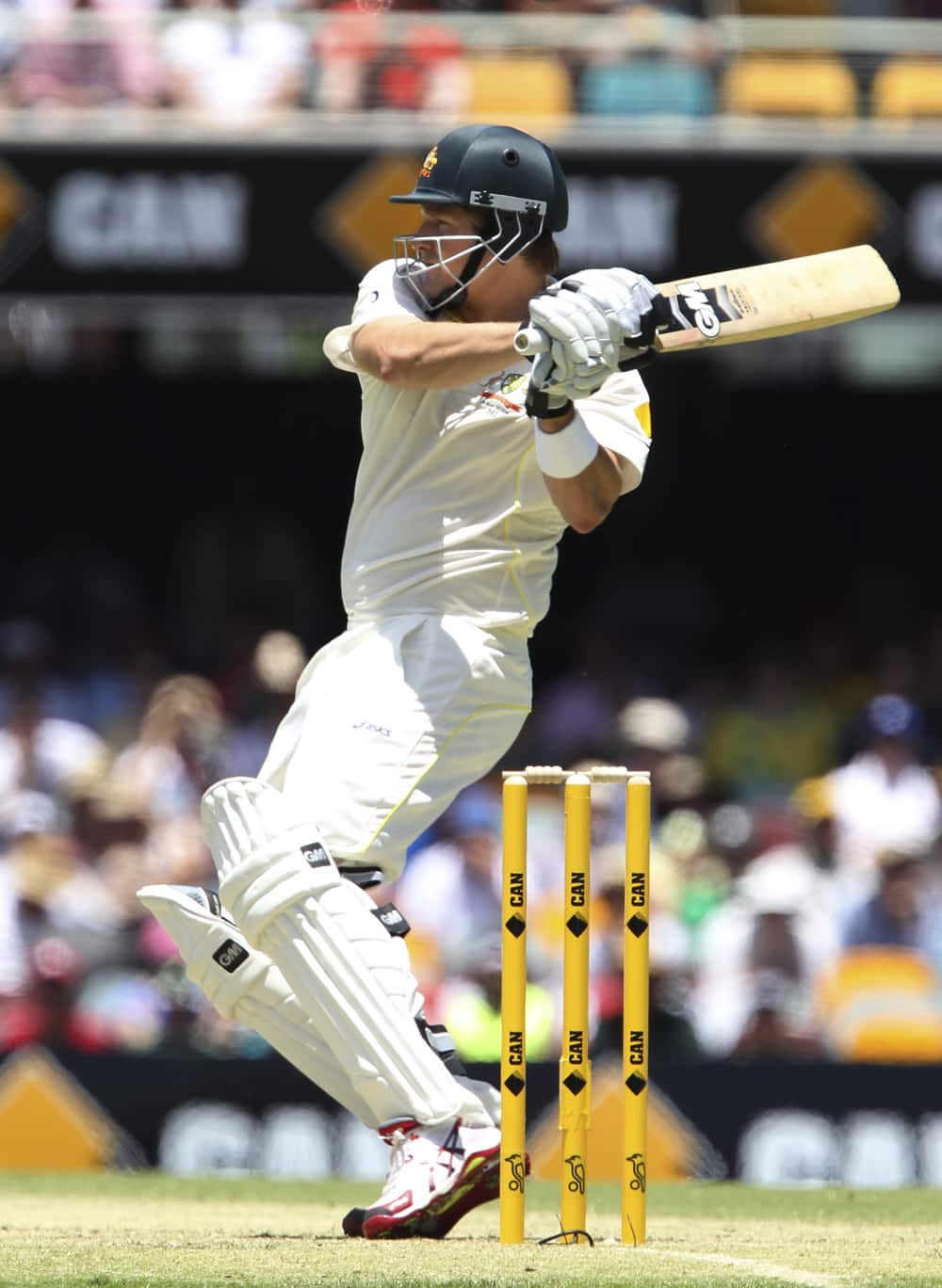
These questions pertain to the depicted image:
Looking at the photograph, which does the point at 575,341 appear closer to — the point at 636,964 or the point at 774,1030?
the point at 636,964

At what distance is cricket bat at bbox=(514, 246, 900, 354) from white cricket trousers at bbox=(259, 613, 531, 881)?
62 centimetres

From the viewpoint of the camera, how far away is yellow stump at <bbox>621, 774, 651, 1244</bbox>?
10.3ft

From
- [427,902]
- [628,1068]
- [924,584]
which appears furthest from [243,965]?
[924,584]

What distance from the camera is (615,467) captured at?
340 cm

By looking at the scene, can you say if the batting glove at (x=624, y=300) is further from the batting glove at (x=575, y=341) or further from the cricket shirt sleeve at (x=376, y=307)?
the cricket shirt sleeve at (x=376, y=307)

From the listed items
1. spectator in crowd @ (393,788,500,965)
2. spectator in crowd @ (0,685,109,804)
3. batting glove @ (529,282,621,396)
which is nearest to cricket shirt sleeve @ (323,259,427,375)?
batting glove @ (529,282,621,396)

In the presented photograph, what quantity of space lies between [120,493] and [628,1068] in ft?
25.8

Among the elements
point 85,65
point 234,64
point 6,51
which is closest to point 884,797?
point 234,64

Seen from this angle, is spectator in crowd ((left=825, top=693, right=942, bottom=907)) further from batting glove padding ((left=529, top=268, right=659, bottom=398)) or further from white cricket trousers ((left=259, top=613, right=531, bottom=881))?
batting glove padding ((left=529, top=268, right=659, bottom=398))

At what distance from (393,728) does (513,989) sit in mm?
523

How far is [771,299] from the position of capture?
349 cm

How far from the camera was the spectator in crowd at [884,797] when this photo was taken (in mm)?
7707

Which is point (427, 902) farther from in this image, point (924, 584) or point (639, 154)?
point (924, 584)

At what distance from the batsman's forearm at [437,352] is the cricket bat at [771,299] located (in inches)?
9.8
